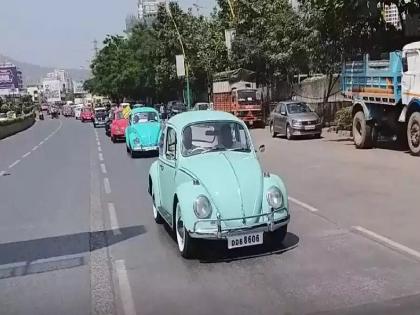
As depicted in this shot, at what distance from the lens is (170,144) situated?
820 cm

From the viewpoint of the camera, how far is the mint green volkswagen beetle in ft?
21.5

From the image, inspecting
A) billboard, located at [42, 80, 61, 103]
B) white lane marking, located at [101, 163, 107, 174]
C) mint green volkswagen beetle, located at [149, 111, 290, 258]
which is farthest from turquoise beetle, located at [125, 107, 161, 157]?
billboard, located at [42, 80, 61, 103]

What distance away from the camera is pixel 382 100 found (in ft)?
57.4

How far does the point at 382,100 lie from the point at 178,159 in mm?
11461

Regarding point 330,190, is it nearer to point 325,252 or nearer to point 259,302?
point 325,252

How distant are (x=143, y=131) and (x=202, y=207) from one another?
14.2 metres

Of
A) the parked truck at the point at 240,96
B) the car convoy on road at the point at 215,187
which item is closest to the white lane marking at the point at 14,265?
the car convoy on road at the point at 215,187

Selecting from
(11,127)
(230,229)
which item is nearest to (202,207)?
(230,229)

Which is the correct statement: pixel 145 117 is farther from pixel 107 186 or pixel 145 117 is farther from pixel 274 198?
pixel 274 198

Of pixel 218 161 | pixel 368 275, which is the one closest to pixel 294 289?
pixel 368 275

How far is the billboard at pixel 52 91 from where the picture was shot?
173m

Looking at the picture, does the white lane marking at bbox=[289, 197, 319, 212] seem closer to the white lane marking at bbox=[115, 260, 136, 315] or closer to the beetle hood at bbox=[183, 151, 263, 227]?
the beetle hood at bbox=[183, 151, 263, 227]

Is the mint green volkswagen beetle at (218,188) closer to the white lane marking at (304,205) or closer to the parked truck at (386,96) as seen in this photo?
the white lane marking at (304,205)

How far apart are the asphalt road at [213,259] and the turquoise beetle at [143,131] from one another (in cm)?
729
